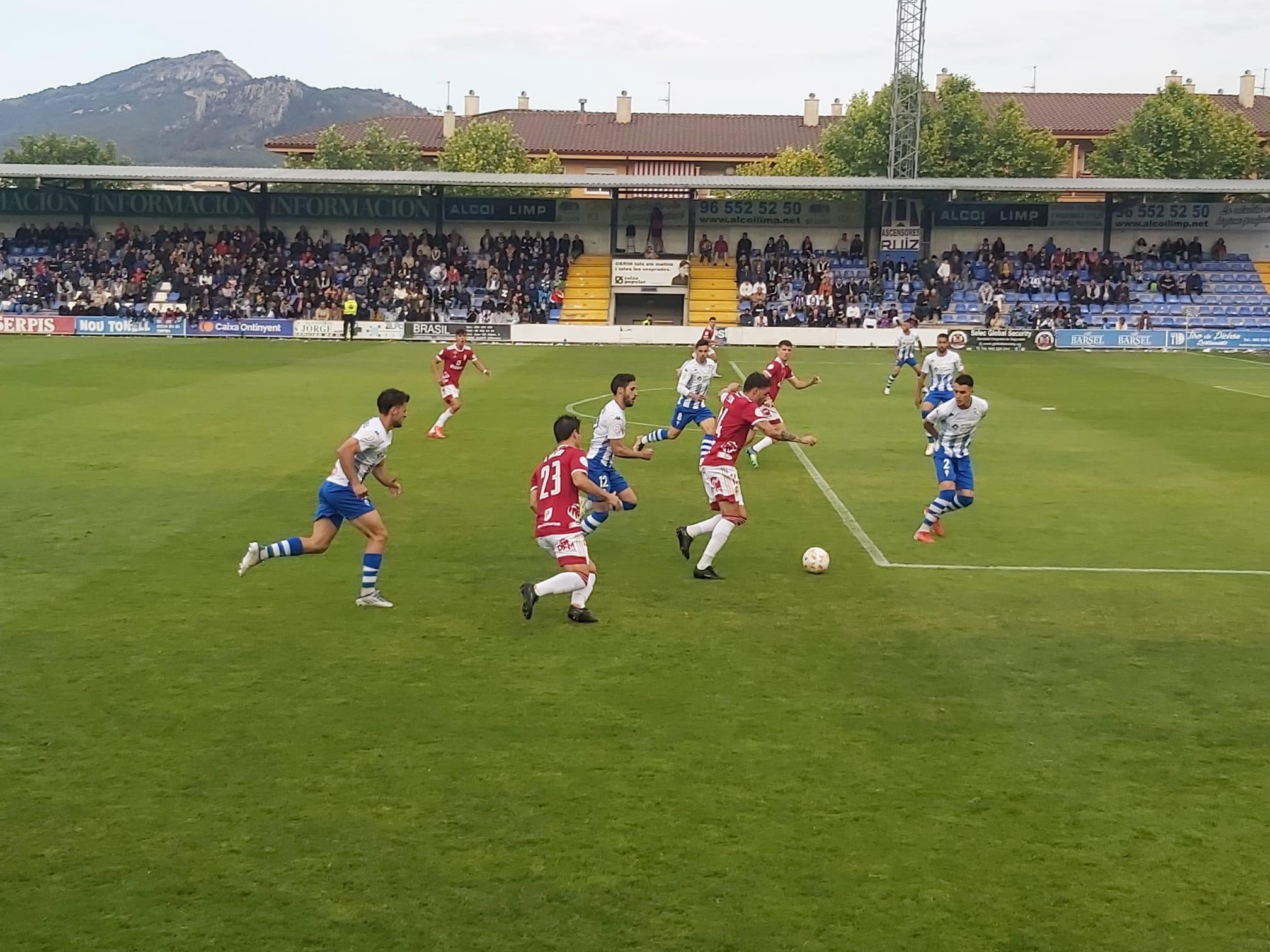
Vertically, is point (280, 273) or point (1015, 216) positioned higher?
point (1015, 216)

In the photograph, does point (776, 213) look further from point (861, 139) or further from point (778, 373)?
point (778, 373)

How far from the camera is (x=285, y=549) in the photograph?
11.7 meters

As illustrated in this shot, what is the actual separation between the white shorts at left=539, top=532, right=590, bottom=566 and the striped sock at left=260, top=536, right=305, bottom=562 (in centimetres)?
230

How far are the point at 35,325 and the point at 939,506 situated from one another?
47.6 meters

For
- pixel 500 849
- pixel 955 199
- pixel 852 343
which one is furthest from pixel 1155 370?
pixel 500 849

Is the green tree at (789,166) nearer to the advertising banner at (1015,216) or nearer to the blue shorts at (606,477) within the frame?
the advertising banner at (1015,216)

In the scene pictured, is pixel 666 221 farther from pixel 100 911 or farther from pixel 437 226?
pixel 100 911

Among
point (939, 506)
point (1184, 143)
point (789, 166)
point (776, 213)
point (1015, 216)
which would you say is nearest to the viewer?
point (939, 506)

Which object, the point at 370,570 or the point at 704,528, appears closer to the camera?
the point at 370,570

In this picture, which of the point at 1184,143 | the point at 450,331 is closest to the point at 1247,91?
the point at 1184,143

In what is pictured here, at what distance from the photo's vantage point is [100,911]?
6.05 m

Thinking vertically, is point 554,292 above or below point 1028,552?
above

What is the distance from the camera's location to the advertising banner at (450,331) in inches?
2092

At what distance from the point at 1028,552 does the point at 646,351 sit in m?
34.8
